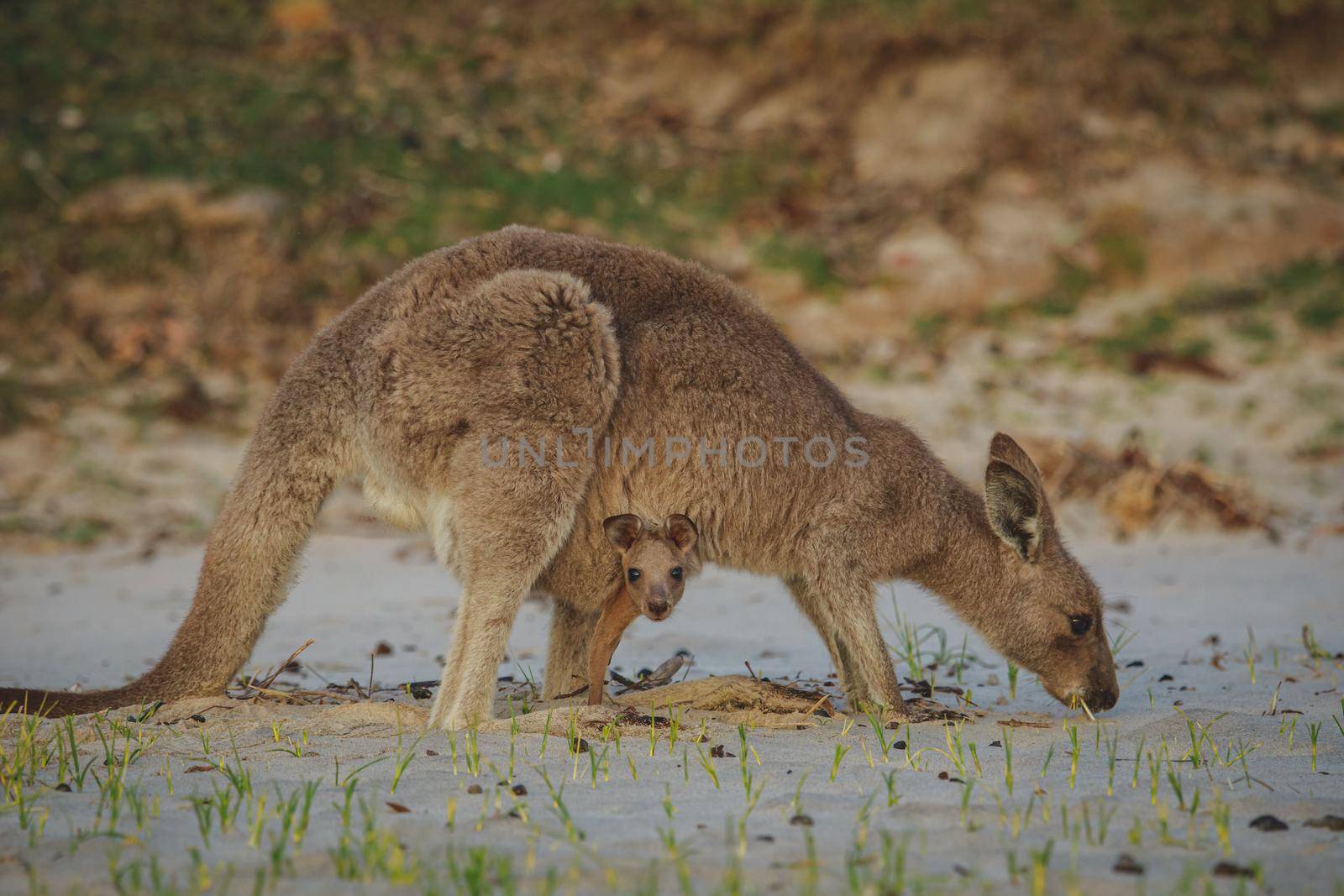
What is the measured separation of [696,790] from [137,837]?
148 centimetres

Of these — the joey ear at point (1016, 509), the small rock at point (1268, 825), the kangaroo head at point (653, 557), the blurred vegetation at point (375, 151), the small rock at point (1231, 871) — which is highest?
the blurred vegetation at point (375, 151)

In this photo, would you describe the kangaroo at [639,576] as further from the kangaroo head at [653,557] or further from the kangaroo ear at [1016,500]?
the kangaroo ear at [1016,500]

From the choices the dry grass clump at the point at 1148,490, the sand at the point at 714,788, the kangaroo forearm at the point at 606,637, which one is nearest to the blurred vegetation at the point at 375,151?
the dry grass clump at the point at 1148,490

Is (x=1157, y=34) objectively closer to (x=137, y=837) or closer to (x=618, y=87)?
(x=618, y=87)

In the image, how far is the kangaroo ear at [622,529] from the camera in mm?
4902

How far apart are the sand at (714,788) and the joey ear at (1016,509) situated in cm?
67

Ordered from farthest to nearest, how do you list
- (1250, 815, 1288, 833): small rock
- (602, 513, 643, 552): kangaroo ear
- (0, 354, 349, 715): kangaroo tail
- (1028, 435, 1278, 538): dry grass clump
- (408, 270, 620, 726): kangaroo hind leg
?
(1028, 435, 1278, 538): dry grass clump
(602, 513, 643, 552): kangaroo ear
(0, 354, 349, 715): kangaroo tail
(408, 270, 620, 726): kangaroo hind leg
(1250, 815, 1288, 833): small rock

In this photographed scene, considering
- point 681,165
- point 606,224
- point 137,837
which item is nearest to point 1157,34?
point 681,165

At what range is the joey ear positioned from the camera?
205 inches

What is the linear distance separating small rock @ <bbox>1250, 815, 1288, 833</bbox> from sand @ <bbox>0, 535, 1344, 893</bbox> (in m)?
0.02

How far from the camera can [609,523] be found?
4918mm

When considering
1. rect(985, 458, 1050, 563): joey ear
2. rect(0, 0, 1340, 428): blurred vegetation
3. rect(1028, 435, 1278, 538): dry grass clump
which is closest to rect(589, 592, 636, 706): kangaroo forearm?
rect(985, 458, 1050, 563): joey ear

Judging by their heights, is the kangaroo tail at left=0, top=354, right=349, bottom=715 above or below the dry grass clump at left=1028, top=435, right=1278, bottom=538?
below

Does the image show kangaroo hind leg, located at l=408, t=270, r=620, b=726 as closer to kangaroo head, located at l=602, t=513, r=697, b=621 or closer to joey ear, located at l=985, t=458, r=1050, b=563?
kangaroo head, located at l=602, t=513, r=697, b=621
